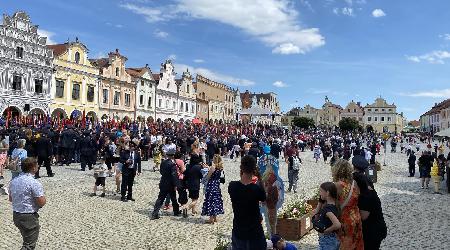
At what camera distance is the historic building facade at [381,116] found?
129000mm

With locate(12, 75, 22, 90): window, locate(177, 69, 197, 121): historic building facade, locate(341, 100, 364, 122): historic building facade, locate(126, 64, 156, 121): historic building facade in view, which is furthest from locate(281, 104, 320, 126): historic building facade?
locate(12, 75, 22, 90): window

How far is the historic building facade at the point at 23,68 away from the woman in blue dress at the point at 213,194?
101 feet

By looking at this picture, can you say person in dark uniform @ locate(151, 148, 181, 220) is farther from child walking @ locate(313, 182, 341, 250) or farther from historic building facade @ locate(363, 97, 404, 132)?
historic building facade @ locate(363, 97, 404, 132)

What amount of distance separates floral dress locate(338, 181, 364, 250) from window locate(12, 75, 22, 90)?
37.2 meters

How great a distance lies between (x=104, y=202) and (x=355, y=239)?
9.03m

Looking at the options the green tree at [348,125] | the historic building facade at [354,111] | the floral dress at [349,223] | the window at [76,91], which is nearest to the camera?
the floral dress at [349,223]

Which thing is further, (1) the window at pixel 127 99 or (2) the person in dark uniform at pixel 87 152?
(1) the window at pixel 127 99

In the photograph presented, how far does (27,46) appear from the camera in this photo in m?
37.9

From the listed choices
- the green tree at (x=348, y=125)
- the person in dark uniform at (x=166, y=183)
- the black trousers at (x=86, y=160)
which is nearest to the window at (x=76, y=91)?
the black trousers at (x=86, y=160)

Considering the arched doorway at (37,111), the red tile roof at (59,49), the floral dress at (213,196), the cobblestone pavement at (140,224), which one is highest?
the red tile roof at (59,49)

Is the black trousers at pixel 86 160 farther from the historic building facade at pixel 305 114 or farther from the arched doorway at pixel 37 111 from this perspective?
the historic building facade at pixel 305 114

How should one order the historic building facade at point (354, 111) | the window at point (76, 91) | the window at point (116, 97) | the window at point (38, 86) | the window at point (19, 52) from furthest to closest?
1. the historic building facade at point (354, 111)
2. the window at point (116, 97)
3. the window at point (76, 91)
4. the window at point (38, 86)
5. the window at point (19, 52)

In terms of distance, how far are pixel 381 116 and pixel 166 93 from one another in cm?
9054

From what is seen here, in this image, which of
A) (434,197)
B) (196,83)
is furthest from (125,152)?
(196,83)
